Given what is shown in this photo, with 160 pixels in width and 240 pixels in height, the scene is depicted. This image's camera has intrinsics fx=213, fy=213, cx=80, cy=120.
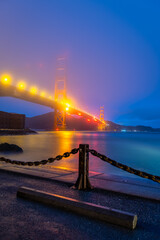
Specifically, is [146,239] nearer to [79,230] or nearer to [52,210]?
[79,230]

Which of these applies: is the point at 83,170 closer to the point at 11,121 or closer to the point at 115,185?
the point at 115,185

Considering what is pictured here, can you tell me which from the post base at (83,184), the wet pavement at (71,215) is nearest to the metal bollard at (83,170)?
the post base at (83,184)

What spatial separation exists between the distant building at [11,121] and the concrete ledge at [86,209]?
1684 inches

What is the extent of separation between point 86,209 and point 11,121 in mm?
45729

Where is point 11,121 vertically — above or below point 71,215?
above

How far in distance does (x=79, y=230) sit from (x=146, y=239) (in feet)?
2.34

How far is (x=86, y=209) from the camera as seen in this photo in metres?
2.72

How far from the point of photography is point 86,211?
8.93ft

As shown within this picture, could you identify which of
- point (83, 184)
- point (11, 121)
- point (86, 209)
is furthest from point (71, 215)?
point (11, 121)

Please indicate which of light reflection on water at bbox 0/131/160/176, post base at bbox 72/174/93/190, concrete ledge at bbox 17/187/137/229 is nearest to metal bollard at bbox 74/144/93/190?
post base at bbox 72/174/93/190

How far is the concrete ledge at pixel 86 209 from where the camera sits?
2.44 metres

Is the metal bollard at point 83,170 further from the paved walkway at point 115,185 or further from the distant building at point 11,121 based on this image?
the distant building at point 11,121

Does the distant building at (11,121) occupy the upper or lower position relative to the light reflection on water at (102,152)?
upper

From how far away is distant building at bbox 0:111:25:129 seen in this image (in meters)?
43.8
